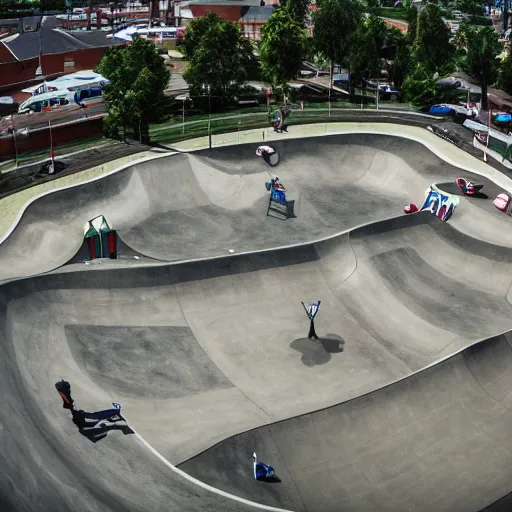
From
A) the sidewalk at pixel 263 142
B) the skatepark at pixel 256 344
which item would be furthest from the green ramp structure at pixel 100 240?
the sidewalk at pixel 263 142

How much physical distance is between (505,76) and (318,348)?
39001 millimetres

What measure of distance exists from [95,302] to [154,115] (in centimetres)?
1997

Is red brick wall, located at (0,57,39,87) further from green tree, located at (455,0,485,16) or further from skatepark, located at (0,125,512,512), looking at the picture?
green tree, located at (455,0,485,16)

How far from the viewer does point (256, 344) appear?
79.5 ft

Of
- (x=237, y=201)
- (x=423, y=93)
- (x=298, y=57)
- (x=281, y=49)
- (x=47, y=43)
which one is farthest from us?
(x=47, y=43)

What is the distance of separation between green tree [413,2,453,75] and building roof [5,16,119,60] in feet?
89.8

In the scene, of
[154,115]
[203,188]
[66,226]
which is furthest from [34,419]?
[154,115]

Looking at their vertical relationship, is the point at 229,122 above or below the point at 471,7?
above

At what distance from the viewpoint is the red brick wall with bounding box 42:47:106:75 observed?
61.2m

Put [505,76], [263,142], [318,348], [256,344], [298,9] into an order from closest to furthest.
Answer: [318,348], [256,344], [263,142], [505,76], [298,9]

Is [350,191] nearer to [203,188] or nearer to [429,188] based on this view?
[429,188]

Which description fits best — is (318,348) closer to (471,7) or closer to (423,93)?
(423,93)

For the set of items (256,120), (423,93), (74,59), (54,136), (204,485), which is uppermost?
(204,485)

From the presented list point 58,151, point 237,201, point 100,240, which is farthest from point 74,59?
point 100,240
